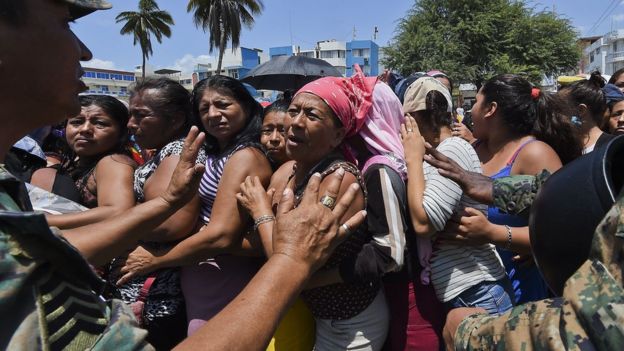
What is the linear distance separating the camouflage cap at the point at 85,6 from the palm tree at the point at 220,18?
3035 cm

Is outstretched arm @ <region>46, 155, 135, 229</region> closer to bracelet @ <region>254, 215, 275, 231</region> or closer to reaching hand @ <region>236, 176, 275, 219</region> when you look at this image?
reaching hand @ <region>236, 176, 275, 219</region>

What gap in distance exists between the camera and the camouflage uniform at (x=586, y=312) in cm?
72

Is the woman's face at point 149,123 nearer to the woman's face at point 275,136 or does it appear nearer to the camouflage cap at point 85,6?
the woman's face at point 275,136

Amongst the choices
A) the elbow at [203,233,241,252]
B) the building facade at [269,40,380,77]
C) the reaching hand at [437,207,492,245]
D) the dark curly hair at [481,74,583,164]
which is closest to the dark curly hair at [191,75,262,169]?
the elbow at [203,233,241,252]

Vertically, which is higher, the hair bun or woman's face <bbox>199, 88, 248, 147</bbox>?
the hair bun

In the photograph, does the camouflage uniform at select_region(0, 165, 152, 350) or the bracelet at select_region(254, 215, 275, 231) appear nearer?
the camouflage uniform at select_region(0, 165, 152, 350)

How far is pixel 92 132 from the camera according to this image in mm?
2875

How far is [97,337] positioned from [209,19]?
107 ft

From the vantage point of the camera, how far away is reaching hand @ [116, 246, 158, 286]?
2.33 meters

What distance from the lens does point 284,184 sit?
7.59 feet

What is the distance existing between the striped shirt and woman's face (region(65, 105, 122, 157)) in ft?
6.85

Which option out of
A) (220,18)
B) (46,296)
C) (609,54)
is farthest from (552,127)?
(609,54)

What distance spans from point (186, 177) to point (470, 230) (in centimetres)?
134

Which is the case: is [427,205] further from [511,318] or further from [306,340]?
[511,318]
